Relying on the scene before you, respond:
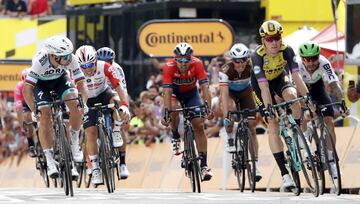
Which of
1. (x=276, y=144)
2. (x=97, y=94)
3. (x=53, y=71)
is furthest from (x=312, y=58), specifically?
(x=97, y=94)

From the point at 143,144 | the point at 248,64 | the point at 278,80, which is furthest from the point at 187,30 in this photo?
the point at 278,80

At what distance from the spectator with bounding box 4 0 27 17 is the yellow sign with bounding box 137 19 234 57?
13.0 metres

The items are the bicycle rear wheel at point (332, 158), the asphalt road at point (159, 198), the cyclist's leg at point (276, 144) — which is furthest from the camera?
the cyclist's leg at point (276, 144)

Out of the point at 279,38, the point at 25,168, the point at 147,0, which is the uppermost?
the point at 279,38

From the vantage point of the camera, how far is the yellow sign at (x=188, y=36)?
1070 inches

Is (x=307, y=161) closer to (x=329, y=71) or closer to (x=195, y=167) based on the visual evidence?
(x=329, y=71)

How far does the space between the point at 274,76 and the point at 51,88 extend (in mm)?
2801

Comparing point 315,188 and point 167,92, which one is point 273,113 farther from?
point 167,92

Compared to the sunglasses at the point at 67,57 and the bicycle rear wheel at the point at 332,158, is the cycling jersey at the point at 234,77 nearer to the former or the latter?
the bicycle rear wheel at the point at 332,158

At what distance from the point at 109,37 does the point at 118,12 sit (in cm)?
A: 87

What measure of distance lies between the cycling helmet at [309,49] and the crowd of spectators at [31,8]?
2090 cm

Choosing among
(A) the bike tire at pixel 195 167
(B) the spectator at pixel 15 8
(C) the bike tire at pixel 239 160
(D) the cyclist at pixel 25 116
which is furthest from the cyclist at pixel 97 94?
(B) the spectator at pixel 15 8

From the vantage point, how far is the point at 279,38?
742 inches

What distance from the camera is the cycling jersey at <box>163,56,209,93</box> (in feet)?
68.7
